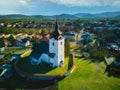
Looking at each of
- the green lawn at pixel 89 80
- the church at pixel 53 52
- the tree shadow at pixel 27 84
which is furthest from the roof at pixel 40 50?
the tree shadow at pixel 27 84

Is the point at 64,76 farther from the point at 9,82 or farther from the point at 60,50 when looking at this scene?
the point at 9,82

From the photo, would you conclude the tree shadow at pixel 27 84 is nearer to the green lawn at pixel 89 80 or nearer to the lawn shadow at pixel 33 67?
the green lawn at pixel 89 80

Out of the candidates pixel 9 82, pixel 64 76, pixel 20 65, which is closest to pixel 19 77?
pixel 9 82

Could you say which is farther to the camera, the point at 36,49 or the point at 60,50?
the point at 36,49

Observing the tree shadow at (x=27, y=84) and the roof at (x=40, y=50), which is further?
the roof at (x=40, y=50)

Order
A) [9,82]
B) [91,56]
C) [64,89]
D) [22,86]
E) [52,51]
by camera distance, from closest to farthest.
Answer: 1. [64,89]
2. [22,86]
3. [9,82]
4. [52,51]
5. [91,56]

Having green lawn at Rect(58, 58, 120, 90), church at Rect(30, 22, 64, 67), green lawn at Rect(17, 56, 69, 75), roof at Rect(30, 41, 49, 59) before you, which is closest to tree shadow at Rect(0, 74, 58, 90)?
green lawn at Rect(58, 58, 120, 90)

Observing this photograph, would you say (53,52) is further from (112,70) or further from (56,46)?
(112,70)

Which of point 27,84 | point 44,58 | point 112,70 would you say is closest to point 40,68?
point 44,58
